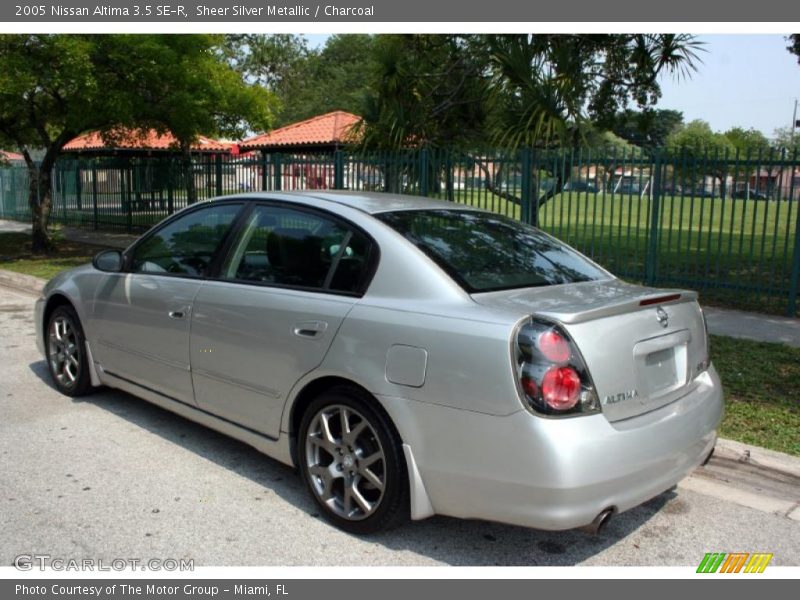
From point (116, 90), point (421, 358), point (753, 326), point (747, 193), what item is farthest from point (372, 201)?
point (116, 90)

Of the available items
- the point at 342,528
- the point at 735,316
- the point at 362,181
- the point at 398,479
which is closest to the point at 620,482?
the point at 398,479

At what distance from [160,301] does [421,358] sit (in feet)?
6.81

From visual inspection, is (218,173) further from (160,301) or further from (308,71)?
(308,71)

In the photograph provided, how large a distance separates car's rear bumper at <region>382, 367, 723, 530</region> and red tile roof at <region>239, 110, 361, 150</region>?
20259 millimetres

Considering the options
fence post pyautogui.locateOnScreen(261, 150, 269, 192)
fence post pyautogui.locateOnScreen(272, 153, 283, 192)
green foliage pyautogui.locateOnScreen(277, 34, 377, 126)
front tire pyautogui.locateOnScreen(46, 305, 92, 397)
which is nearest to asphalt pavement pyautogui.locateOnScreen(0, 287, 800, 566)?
front tire pyautogui.locateOnScreen(46, 305, 92, 397)

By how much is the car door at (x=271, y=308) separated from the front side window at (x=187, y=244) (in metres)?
0.20

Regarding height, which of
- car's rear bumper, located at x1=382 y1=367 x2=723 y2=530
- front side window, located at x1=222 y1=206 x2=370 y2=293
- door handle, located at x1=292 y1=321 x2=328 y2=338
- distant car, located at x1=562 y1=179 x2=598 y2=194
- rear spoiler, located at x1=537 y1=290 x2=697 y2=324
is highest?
distant car, located at x1=562 y1=179 x2=598 y2=194

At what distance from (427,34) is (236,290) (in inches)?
385

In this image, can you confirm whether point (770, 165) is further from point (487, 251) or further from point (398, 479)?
point (398, 479)

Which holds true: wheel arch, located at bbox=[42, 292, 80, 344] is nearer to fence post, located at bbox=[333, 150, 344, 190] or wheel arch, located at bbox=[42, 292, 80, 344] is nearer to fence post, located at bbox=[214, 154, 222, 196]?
fence post, located at bbox=[333, 150, 344, 190]

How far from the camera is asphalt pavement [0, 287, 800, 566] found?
3.41m

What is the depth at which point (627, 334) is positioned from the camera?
3178mm

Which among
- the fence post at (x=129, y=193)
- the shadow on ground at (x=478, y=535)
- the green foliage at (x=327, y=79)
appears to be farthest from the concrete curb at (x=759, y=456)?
the green foliage at (x=327, y=79)

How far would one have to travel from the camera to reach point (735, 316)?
874 cm
